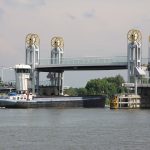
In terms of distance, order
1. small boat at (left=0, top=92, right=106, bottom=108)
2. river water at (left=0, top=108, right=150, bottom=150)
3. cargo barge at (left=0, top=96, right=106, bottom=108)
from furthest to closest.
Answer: small boat at (left=0, top=92, right=106, bottom=108)
cargo barge at (left=0, top=96, right=106, bottom=108)
river water at (left=0, top=108, right=150, bottom=150)

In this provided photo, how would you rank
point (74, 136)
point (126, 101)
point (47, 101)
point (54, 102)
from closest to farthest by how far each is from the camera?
point (74, 136), point (126, 101), point (47, 101), point (54, 102)

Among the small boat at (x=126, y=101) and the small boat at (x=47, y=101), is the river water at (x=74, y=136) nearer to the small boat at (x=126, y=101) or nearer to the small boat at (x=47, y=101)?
the small boat at (x=47, y=101)

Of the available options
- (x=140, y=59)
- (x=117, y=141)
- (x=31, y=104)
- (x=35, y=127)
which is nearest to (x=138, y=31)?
(x=140, y=59)

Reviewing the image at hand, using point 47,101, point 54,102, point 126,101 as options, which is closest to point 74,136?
point 126,101

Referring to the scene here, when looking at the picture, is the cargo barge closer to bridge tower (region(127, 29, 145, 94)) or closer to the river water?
bridge tower (region(127, 29, 145, 94))

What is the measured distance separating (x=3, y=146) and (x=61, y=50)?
442 ft

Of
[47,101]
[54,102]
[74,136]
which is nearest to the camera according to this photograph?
[74,136]

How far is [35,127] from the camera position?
86938mm

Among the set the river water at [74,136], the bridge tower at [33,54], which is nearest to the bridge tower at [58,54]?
the bridge tower at [33,54]

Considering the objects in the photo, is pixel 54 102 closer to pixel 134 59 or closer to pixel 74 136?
pixel 134 59

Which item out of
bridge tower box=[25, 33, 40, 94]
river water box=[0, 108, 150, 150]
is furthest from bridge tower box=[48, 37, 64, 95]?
river water box=[0, 108, 150, 150]

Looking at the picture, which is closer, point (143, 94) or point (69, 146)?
point (69, 146)

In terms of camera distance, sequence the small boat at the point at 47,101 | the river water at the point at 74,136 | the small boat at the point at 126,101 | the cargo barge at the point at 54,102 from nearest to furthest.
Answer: the river water at the point at 74,136 → the cargo barge at the point at 54,102 → the small boat at the point at 47,101 → the small boat at the point at 126,101

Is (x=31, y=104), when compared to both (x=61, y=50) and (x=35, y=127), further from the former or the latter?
(x=35, y=127)
